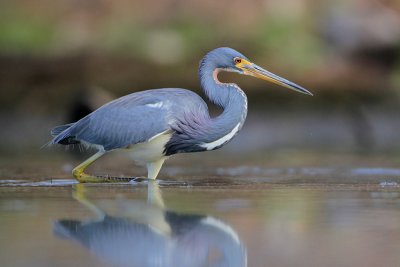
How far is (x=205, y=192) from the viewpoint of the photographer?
354 inches

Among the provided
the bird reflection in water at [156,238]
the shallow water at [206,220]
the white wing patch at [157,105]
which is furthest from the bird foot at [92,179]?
the bird reflection in water at [156,238]

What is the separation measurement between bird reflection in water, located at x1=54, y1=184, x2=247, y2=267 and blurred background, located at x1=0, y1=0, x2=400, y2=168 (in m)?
8.07

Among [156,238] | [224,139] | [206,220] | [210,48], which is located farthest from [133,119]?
[210,48]

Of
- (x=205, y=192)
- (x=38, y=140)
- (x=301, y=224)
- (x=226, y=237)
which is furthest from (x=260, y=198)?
(x=38, y=140)

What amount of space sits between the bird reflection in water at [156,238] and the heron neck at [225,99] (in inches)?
92.8

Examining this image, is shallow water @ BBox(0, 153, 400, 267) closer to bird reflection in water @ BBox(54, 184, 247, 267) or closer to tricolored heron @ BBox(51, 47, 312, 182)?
bird reflection in water @ BBox(54, 184, 247, 267)

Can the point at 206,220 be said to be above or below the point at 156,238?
above

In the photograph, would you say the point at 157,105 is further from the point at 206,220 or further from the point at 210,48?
the point at 210,48

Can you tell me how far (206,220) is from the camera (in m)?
7.20

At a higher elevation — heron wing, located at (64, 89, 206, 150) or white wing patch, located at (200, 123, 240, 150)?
heron wing, located at (64, 89, 206, 150)

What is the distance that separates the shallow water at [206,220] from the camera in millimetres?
6027

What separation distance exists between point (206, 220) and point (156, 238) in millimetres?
721

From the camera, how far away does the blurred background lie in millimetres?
16906

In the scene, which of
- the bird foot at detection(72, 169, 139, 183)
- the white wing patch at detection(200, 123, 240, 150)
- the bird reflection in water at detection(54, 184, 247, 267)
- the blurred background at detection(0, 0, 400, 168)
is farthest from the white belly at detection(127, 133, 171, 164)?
the blurred background at detection(0, 0, 400, 168)
